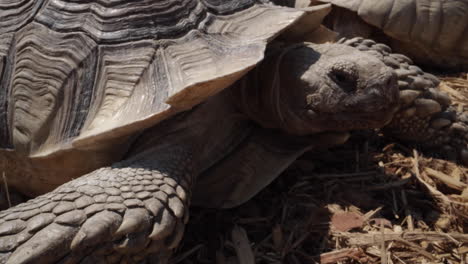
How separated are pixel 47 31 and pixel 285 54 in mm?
1006

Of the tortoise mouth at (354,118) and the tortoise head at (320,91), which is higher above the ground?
the tortoise head at (320,91)

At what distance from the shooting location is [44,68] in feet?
6.18

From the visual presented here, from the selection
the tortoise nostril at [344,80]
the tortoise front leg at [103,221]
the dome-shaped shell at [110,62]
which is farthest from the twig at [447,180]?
the tortoise front leg at [103,221]

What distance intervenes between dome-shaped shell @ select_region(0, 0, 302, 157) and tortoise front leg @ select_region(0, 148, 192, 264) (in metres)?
0.22

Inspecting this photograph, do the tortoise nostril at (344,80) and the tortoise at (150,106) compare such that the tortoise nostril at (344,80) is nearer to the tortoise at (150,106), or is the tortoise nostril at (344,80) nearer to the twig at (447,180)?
the tortoise at (150,106)

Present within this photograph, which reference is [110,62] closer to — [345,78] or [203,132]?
[203,132]

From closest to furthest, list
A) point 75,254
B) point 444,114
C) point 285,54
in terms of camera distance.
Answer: point 75,254
point 285,54
point 444,114

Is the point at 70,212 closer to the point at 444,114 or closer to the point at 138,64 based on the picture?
the point at 138,64

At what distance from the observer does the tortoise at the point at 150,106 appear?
155cm

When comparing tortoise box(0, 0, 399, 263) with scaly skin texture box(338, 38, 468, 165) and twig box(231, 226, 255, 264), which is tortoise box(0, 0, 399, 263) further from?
scaly skin texture box(338, 38, 468, 165)

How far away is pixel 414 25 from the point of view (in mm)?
3836

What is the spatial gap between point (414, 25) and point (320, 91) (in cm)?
231

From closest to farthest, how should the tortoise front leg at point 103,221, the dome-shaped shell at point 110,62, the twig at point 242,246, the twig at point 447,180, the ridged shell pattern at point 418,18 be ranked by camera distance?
the tortoise front leg at point 103,221, the dome-shaped shell at point 110,62, the twig at point 242,246, the twig at point 447,180, the ridged shell pattern at point 418,18

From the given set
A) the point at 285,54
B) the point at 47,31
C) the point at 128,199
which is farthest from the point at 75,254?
the point at 285,54
